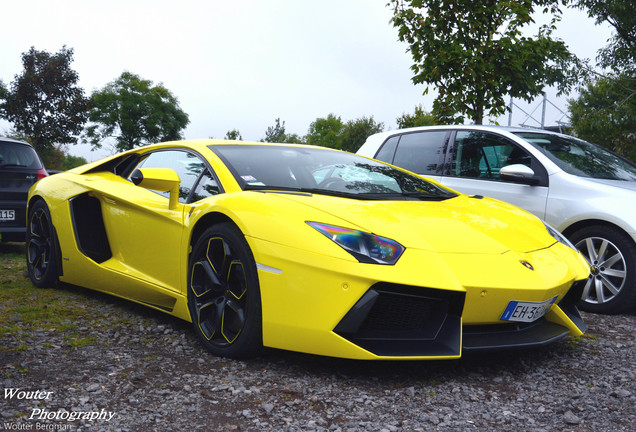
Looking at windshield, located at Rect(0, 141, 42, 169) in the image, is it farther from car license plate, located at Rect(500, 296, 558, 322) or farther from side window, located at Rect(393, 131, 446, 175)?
car license plate, located at Rect(500, 296, 558, 322)

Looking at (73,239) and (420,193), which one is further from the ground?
(420,193)

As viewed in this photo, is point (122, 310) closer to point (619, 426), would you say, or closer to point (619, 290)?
point (619, 426)

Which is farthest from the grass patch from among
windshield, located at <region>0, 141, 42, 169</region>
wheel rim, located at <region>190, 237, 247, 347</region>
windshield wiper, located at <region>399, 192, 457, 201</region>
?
windshield wiper, located at <region>399, 192, 457, 201</region>

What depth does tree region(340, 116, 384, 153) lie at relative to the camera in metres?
67.2

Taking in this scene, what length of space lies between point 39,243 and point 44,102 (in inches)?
1421

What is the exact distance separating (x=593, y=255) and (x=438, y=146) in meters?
2.00

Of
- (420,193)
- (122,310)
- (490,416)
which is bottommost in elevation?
(122,310)

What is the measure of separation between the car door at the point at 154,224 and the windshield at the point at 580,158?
317 centimetres

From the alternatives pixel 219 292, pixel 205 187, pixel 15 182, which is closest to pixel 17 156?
pixel 15 182

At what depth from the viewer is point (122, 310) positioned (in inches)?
171

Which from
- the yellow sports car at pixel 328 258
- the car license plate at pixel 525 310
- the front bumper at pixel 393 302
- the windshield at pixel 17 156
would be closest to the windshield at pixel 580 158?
the yellow sports car at pixel 328 258

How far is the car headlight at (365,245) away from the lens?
2756 millimetres

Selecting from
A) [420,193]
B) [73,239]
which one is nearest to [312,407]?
[420,193]

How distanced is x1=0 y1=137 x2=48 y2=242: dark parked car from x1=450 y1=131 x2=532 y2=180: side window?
4.95 metres
